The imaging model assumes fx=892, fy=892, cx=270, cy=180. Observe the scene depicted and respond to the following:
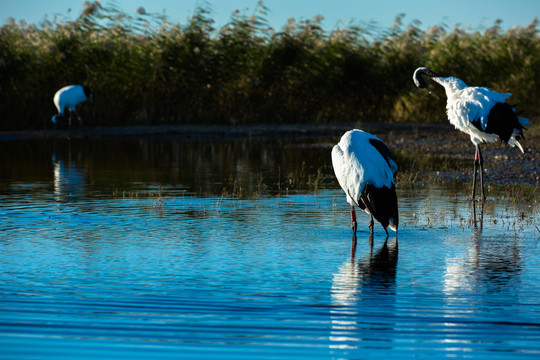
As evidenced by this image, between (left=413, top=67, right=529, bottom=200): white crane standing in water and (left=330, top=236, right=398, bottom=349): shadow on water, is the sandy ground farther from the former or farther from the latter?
(left=330, top=236, right=398, bottom=349): shadow on water

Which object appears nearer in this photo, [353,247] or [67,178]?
[353,247]

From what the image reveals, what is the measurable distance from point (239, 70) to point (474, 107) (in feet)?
54.6

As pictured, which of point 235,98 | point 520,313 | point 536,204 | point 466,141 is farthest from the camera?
point 235,98

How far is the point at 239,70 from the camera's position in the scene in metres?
27.4

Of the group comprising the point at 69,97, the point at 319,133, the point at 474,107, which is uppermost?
the point at 69,97

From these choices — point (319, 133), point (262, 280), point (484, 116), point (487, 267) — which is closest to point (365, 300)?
point (262, 280)

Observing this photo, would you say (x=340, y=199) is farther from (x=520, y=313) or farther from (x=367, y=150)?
(x=520, y=313)

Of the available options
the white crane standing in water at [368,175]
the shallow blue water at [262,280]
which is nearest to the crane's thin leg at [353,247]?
the shallow blue water at [262,280]

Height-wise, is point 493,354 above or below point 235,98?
below

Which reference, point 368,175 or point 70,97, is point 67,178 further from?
point 70,97

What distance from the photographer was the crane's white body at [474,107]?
36.8ft

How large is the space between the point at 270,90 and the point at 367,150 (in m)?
19.4

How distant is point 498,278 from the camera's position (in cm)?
651

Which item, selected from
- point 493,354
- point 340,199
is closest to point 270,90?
point 340,199
